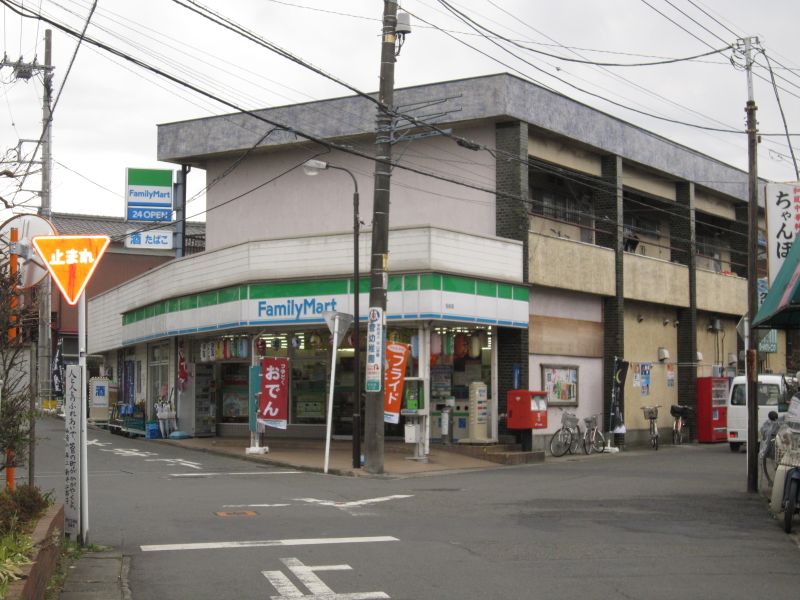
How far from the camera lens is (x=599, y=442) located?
3000cm

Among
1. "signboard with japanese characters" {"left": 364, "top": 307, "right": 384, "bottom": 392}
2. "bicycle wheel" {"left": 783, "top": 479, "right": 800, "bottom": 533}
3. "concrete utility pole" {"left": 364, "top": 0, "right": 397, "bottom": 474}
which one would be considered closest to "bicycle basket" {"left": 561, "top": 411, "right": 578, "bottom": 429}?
"concrete utility pole" {"left": 364, "top": 0, "right": 397, "bottom": 474}

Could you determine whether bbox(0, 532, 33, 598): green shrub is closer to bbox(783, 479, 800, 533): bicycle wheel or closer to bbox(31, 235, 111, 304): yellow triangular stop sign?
bbox(31, 235, 111, 304): yellow triangular stop sign

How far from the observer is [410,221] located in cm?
2925

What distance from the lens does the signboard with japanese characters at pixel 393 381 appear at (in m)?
23.3

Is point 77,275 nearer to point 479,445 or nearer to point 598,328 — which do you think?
point 479,445

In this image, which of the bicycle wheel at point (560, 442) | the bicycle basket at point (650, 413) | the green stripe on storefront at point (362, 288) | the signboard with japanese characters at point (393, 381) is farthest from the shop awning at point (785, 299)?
the bicycle basket at point (650, 413)

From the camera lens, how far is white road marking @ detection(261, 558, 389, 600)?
8.81 metres

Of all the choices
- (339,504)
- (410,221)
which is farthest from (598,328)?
(339,504)

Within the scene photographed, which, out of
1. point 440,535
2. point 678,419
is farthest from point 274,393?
point 678,419

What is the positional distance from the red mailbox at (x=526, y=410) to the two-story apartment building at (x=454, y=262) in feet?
2.38

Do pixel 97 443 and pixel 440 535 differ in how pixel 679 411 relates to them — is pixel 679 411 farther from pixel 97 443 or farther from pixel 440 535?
pixel 440 535

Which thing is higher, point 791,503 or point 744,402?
point 744,402

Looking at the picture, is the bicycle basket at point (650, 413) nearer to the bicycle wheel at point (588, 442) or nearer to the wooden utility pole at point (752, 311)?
the bicycle wheel at point (588, 442)

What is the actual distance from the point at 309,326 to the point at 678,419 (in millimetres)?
14894
